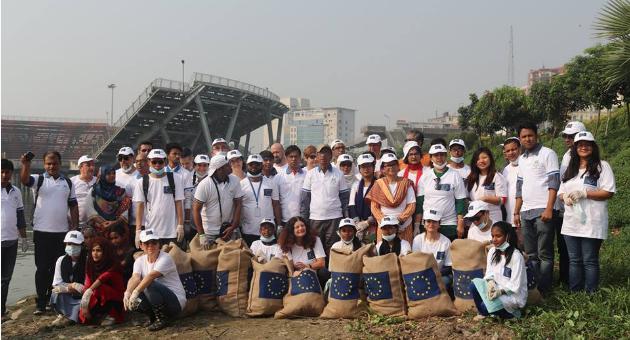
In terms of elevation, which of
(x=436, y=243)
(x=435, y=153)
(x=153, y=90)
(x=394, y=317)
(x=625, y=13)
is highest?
(x=153, y=90)

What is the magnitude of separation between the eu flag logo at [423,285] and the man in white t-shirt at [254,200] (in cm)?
199

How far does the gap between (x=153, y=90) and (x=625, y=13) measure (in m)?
32.6

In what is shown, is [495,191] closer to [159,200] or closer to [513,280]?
[513,280]

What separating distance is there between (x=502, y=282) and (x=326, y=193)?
226 cm

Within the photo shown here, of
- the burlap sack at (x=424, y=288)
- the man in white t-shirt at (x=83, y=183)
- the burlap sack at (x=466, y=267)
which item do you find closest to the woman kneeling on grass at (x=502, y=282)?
the burlap sack at (x=466, y=267)

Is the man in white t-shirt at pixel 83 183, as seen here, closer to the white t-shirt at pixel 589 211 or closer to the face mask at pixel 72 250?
the face mask at pixel 72 250

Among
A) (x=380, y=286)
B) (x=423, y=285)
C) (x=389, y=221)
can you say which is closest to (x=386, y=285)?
(x=380, y=286)

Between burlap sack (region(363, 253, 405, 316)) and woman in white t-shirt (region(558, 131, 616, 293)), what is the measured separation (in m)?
1.56

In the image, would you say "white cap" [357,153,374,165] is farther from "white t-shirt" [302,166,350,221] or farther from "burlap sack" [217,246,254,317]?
"burlap sack" [217,246,254,317]

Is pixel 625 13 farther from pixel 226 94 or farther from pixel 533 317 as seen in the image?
pixel 226 94

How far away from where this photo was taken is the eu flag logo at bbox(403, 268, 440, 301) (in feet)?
15.8

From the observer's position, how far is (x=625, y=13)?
7805mm

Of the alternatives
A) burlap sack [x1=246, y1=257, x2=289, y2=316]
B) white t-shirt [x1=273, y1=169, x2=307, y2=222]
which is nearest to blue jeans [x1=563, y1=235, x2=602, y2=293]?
burlap sack [x1=246, y1=257, x2=289, y2=316]

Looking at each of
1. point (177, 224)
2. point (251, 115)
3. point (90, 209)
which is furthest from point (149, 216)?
point (251, 115)
